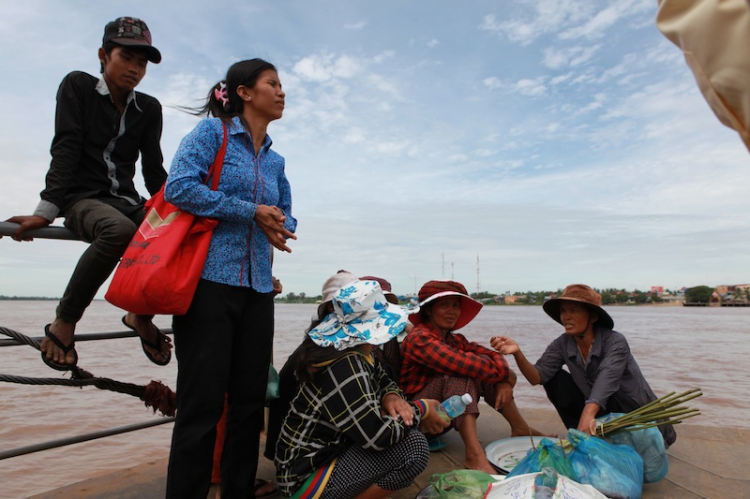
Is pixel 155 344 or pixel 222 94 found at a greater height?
pixel 222 94

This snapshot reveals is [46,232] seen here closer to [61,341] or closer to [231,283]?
[61,341]

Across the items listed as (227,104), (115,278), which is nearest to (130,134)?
(227,104)

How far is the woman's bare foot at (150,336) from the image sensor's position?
2084 millimetres

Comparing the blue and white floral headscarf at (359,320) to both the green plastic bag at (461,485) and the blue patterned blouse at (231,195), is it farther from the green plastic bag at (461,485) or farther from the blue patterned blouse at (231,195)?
the green plastic bag at (461,485)

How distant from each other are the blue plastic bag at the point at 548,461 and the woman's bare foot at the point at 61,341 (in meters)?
1.78

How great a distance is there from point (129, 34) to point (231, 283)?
3.69ft

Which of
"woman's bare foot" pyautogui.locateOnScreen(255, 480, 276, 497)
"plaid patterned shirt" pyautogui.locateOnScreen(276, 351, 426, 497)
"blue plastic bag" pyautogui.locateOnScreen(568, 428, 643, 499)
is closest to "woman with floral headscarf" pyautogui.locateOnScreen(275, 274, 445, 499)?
"plaid patterned shirt" pyautogui.locateOnScreen(276, 351, 426, 497)

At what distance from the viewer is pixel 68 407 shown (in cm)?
525

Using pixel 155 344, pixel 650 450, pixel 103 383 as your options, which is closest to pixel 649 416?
pixel 650 450

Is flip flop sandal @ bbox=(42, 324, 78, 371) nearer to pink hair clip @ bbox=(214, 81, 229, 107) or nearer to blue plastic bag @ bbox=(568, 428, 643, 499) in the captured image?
pink hair clip @ bbox=(214, 81, 229, 107)

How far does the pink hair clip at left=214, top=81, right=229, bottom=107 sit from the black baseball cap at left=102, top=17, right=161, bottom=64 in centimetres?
29

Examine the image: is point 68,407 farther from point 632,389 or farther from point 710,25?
point 710,25

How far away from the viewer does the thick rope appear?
181 centimetres

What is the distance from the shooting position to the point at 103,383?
195cm
